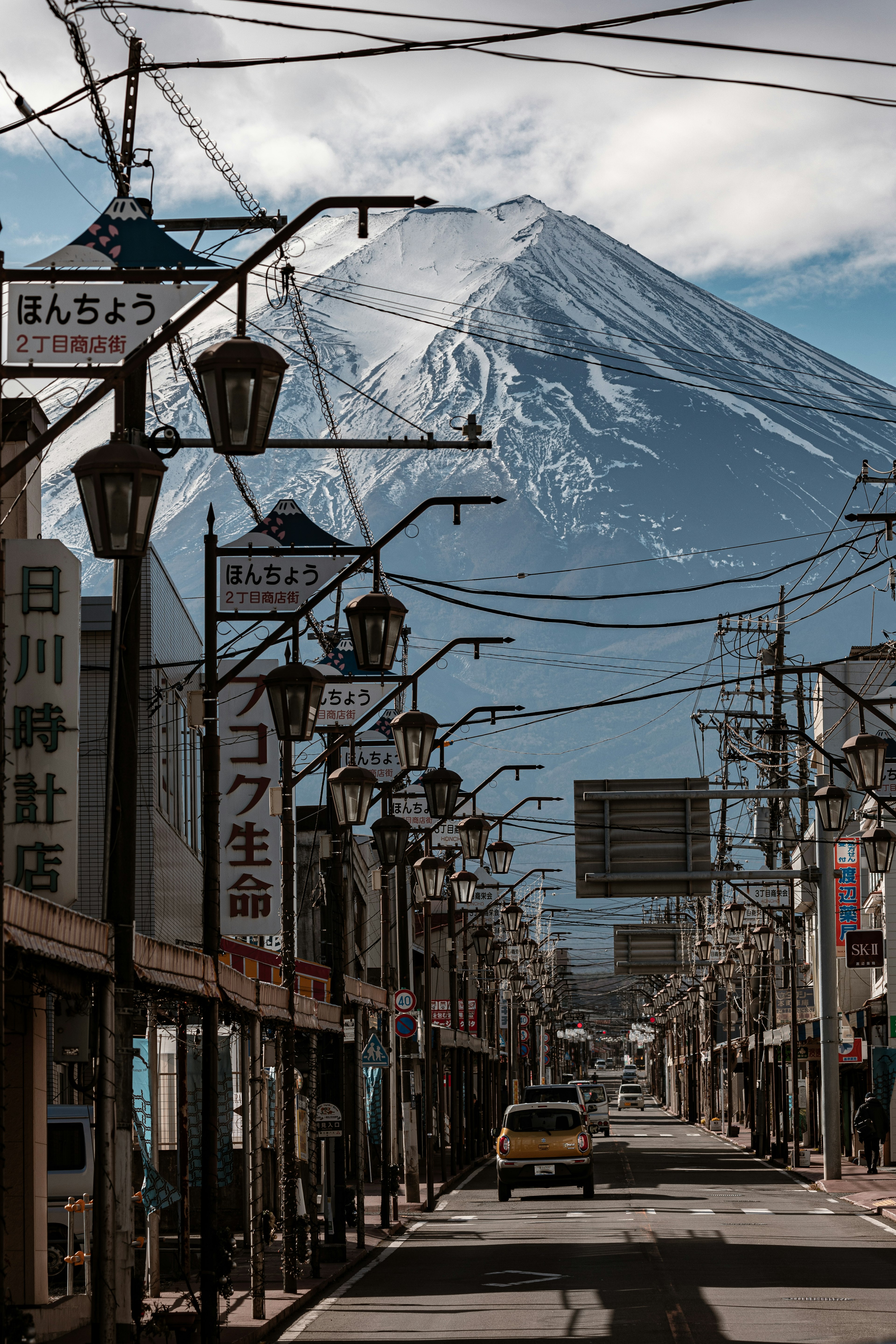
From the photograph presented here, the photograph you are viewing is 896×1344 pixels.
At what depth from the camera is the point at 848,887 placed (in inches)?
2089

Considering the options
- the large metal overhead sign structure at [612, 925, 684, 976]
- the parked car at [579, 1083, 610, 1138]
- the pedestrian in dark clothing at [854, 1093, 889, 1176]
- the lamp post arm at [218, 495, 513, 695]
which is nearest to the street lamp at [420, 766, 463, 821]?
the lamp post arm at [218, 495, 513, 695]

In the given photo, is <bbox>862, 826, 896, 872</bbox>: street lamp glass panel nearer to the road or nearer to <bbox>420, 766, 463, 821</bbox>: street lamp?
the road

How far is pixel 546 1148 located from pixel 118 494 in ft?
90.3

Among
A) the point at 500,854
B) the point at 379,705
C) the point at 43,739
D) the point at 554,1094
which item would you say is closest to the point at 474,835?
the point at 379,705

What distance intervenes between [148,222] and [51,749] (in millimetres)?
6766

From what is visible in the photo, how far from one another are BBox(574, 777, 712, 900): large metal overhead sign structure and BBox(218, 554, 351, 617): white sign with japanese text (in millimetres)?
22198

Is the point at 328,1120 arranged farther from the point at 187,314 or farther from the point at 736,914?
the point at 736,914

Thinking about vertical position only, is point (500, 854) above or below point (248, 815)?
below

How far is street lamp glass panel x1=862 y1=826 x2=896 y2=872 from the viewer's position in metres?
28.3

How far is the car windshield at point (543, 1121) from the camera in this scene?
37000mm

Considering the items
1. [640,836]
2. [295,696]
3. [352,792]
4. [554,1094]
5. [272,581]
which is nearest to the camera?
[295,696]

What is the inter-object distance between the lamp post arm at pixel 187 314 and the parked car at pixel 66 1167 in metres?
10.4

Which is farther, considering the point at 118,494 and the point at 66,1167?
the point at 66,1167

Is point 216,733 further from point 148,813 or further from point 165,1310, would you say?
point 148,813
